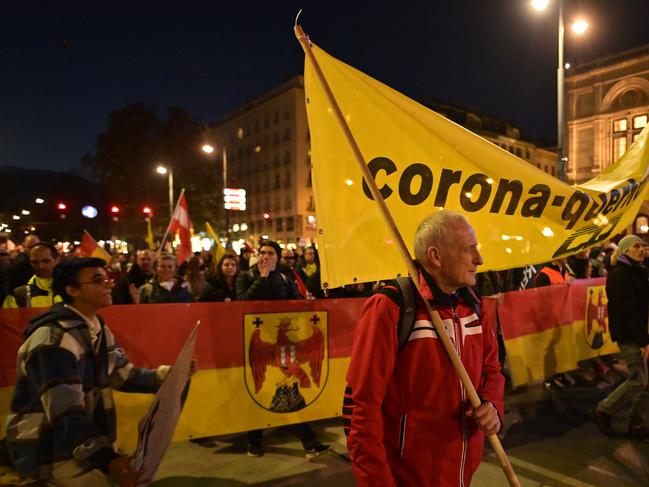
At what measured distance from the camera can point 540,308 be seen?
6.22 m

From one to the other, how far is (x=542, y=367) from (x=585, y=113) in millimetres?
50741

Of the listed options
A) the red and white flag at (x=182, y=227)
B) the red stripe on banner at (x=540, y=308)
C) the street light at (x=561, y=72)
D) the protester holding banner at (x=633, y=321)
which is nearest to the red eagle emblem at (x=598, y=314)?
the red stripe on banner at (x=540, y=308)

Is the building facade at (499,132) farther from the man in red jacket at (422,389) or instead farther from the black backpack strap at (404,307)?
the black backpack strap at (404,307)

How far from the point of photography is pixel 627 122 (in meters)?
45.4

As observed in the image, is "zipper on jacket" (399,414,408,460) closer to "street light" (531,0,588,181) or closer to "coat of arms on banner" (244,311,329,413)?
"coat of arms on banner" (244,311,329,413)

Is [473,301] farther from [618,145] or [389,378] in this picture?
[618,145]

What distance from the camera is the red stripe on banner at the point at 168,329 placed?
373cm

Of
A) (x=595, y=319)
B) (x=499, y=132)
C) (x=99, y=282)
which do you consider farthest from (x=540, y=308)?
(x=499, y=132)

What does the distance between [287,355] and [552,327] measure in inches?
148

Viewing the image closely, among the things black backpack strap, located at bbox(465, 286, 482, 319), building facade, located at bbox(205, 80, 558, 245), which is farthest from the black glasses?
building facade, located at bbox(205, 80, 558, 245)

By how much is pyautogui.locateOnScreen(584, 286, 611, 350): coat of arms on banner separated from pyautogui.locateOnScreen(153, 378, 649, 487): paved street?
4.81 ft

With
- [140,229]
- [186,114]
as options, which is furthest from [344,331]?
[140,229]

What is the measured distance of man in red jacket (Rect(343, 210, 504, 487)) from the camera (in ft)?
6.56

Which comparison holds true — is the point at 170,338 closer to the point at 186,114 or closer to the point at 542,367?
the point at 542,367
